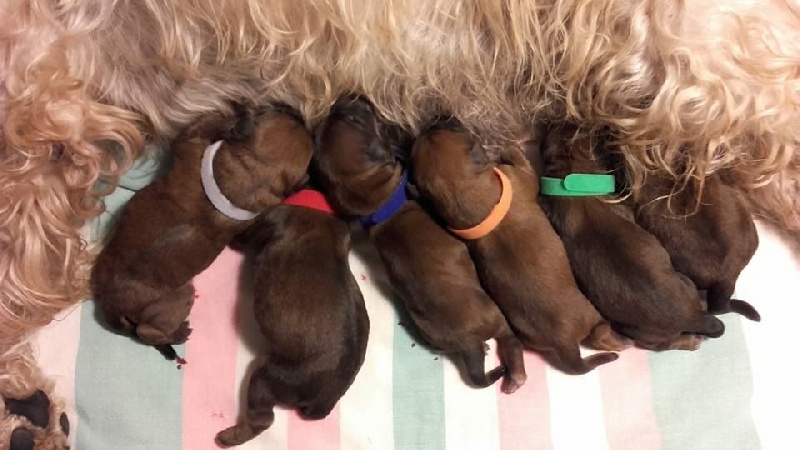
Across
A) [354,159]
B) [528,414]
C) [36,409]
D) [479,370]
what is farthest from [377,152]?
[36,409]

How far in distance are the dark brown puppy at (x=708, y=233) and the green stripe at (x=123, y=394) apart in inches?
32.4

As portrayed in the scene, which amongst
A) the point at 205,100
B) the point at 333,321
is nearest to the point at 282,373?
the point at 333,321

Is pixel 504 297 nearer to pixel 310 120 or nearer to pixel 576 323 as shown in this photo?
pixel 576 323

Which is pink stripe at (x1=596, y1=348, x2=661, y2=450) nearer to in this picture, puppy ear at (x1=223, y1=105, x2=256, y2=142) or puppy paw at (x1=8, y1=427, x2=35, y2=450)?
puppy ear at (x1=223, y1=105, x2=256, y2=142)

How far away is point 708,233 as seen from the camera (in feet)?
4.43

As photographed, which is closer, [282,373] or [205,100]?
[282,373]

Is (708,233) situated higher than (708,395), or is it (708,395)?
(708,233)

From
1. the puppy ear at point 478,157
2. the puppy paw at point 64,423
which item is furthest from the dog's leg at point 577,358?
the puppy paw at point 64,423

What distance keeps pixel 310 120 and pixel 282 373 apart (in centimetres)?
42

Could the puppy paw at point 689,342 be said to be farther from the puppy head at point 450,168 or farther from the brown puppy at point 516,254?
the puppy head at point 450,168

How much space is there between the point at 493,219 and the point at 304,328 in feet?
1.14

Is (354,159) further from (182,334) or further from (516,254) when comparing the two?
(182,334)

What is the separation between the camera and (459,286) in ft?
4.46

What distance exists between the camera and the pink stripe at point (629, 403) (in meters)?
1.38
